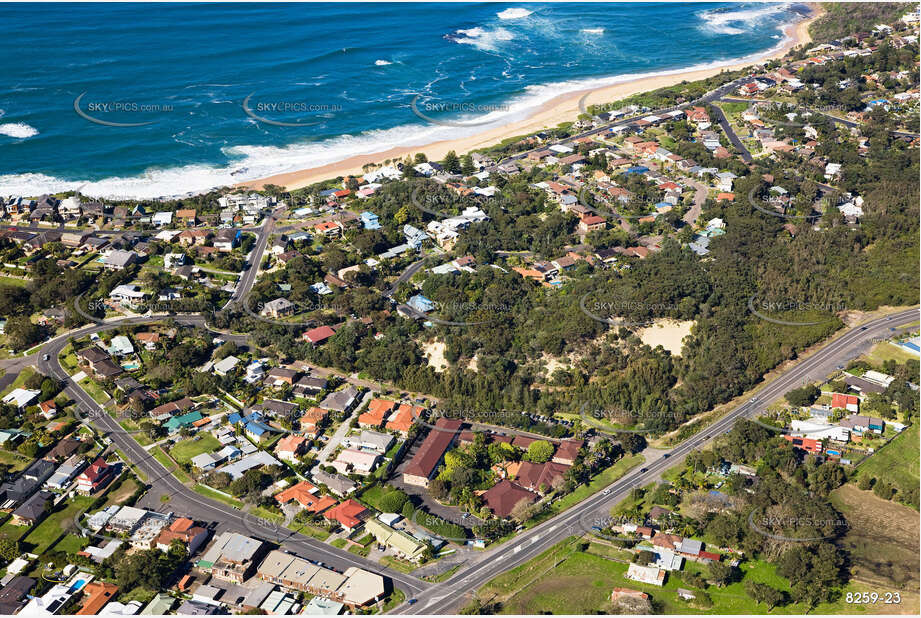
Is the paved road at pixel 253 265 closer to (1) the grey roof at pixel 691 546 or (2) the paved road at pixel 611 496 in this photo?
(2) the paved road at pixel 611 496

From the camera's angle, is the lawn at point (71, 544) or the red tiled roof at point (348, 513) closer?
the lawn at point (71, 544)

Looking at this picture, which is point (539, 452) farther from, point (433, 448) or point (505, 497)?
point (433, 448)

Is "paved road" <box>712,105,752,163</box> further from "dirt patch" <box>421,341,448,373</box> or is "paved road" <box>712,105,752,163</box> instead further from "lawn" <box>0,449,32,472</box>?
"lawn" <box>0,449,32,472</box>

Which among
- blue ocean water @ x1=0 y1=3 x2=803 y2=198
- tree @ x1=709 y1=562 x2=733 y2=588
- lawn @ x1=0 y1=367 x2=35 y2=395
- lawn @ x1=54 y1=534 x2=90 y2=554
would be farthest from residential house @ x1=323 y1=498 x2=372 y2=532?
blue ocean water @ x1=0 y1=3 x2=803 y2=198

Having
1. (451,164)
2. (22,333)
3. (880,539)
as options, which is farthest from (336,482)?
(451,164)

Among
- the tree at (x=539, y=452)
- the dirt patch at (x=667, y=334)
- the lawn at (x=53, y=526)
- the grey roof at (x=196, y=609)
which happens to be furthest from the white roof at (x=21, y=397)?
the dirt patch at (x=667, y=334)

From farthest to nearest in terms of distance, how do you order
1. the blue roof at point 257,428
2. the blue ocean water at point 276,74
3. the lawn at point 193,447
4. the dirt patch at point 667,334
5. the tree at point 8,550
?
the blue ocean water at point 276,74
the dirt patch at point 667,334
the blue roof at point 257,428
the lawn at point 193,447
the tree at point 8,550
